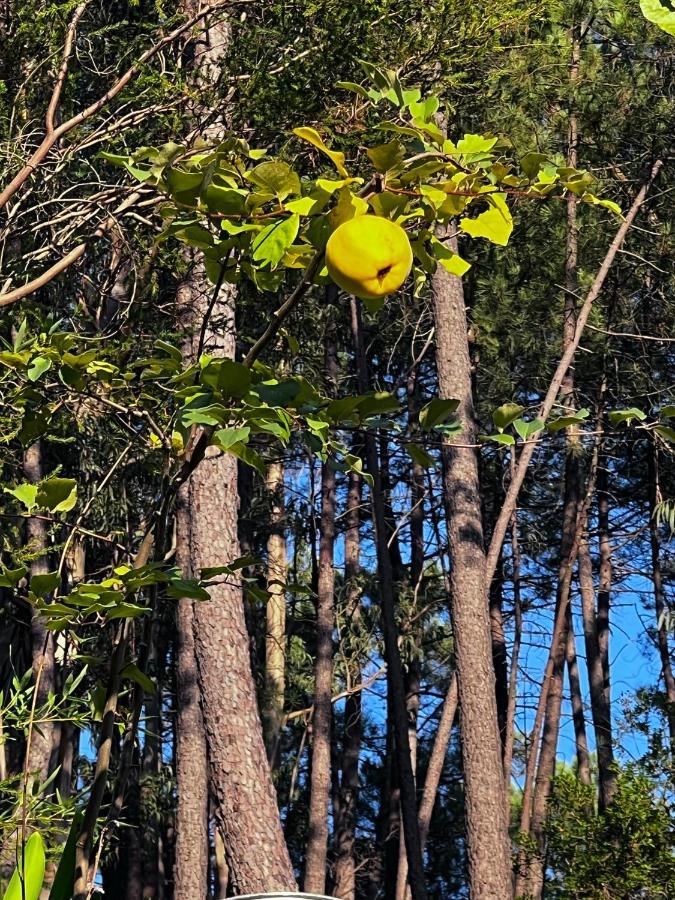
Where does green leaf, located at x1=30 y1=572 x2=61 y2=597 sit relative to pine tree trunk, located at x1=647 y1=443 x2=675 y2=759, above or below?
below

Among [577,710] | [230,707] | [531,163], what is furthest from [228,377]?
[577,710]

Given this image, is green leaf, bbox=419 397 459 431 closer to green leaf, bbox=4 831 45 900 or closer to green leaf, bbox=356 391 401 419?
green leaf, bbox=356 391 401 419

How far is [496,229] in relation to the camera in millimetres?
1239

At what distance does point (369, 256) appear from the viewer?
1.01 meters

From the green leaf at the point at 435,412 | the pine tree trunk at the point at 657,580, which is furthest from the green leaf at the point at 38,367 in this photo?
the pine tree trunk at the point at 657,580

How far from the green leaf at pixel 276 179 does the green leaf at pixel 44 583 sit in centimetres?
50

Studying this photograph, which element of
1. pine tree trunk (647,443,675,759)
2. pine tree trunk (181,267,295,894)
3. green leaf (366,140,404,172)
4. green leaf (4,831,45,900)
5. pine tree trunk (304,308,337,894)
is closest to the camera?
green leaf (366,140,404,172)

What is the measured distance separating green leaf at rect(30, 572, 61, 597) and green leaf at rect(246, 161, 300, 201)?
497mm

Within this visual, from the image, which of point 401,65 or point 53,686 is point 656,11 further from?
point 53,686

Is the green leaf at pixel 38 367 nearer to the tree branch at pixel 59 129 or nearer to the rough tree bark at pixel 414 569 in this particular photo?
the tree branch at pixel 59 129

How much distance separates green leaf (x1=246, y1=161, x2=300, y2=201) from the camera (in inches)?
46.8

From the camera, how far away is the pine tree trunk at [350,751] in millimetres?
11125

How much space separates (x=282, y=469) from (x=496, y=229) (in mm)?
10144

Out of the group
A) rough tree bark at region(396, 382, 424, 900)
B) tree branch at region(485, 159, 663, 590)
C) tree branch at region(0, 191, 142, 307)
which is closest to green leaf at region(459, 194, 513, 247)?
tree branch at region(0, 191, 142, 307)
